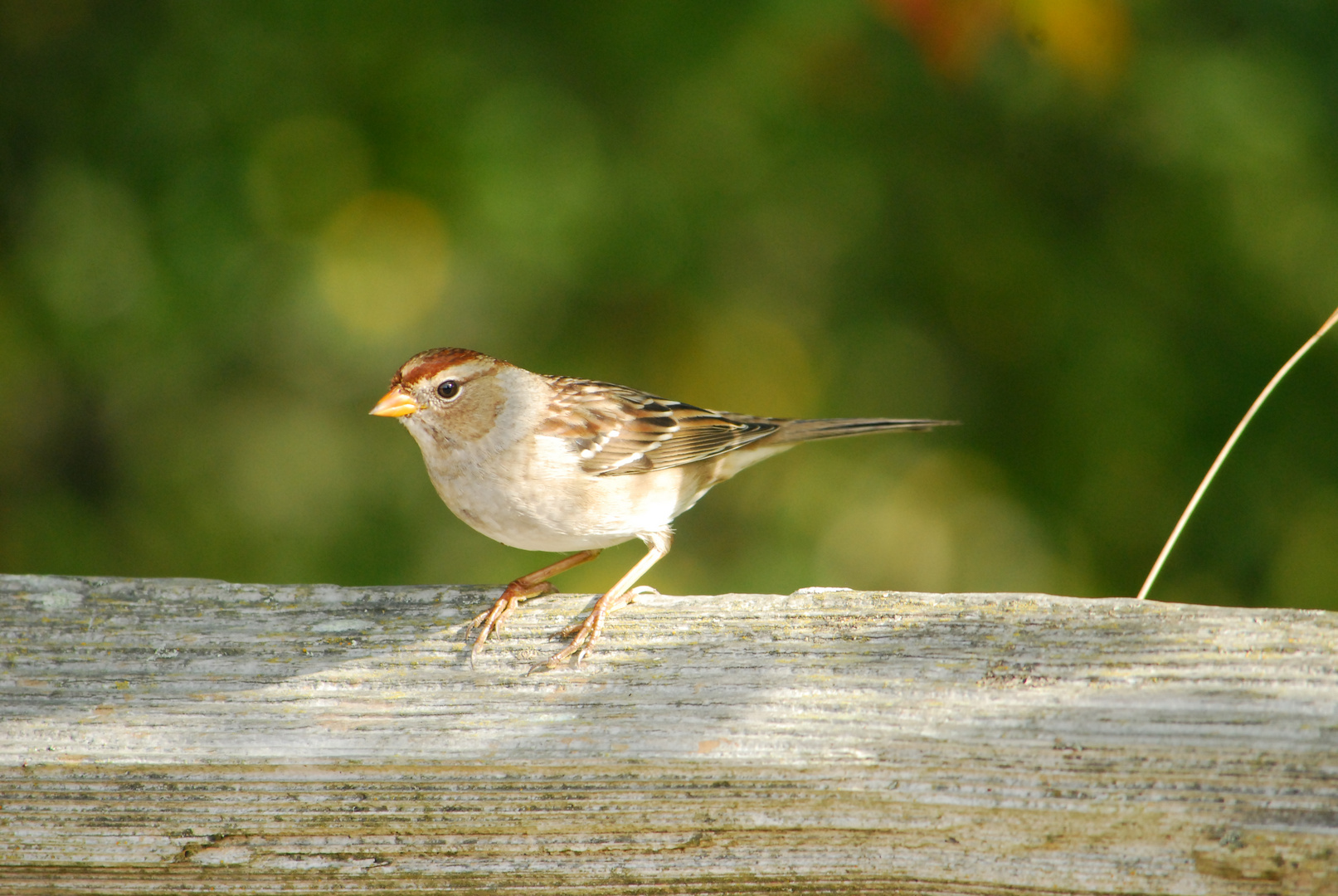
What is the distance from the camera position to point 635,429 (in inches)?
138

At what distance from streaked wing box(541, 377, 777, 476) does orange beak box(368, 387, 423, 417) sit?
0.37 m

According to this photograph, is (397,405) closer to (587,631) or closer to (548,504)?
(548,504)

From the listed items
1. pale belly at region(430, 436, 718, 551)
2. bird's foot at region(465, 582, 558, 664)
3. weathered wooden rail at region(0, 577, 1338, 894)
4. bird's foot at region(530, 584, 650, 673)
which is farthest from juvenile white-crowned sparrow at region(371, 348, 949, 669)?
weathered wooden rail at region(0, 577, 1338, 894)

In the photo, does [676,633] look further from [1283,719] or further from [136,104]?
[136,104]

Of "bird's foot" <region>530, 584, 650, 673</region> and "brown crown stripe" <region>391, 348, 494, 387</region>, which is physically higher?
"brown crown stripe" <region>391, 348, 494, 387</region>

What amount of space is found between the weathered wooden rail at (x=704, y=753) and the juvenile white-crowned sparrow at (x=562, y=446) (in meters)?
0.83

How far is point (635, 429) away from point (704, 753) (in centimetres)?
190

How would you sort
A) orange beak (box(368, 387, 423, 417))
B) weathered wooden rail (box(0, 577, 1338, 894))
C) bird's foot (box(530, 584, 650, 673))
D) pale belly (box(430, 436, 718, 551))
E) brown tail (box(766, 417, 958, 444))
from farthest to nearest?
brown tail (box(766, 417, 958, 444)) → orange beak (box(368, 387, 423, 417)) → pale belly (box(430, 436, 718, 551)) → bird's foot (box(530, 584, 650, 673)) → weathered wooden rail (box(0, 577, 1338, 894))

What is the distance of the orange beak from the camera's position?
3.16 meters

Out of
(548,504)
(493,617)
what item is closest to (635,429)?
(548,504)

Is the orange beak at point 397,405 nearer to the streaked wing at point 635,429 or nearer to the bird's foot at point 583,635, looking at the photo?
the streaked wing at point 635,429

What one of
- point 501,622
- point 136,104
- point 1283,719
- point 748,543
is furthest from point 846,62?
point 1283,719

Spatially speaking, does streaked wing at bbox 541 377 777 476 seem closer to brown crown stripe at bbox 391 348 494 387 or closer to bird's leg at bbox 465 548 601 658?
brown crown stripe at bbox 391 348 494 387

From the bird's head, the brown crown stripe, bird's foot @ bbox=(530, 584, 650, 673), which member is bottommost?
bird's foot @ bbox=(530, 584, 650, 673)
